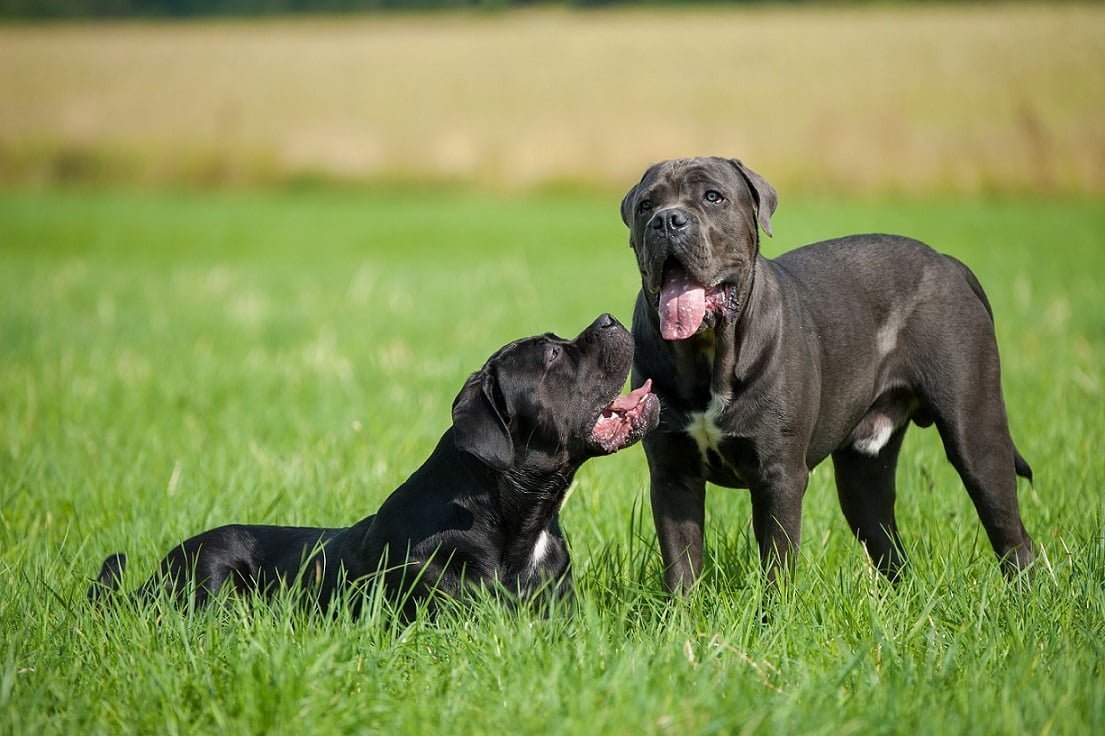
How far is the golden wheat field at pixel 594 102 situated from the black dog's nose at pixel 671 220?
23.6 m

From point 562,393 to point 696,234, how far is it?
780 mm

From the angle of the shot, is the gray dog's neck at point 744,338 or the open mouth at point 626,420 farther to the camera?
the gray dog's neck at point 744,338

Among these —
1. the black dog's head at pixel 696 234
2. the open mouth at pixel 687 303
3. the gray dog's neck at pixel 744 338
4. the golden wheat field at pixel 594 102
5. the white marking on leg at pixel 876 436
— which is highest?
the black dog's head at pixel 696 234

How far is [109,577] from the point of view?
4.96 m

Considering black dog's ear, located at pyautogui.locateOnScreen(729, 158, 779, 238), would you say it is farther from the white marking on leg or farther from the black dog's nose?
the white marking on leg

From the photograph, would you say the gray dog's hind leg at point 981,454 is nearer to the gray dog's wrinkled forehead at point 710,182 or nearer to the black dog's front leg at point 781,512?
the black dog's front leg at point 781,512

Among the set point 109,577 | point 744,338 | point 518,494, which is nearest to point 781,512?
point 744,338

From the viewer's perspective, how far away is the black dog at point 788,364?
461cm

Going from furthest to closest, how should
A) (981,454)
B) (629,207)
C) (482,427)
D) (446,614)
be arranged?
(981,454)
(629,207)
(482,427)
(446,614)

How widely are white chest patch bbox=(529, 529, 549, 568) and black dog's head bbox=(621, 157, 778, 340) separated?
3.06 feet

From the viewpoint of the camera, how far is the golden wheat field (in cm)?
2752

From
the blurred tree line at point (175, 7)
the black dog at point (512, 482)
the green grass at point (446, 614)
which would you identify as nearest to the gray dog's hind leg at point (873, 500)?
the green grass at point (446, 614)

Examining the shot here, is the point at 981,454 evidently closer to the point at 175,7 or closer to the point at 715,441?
the point at 715,441

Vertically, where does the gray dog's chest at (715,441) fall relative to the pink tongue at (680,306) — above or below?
below
